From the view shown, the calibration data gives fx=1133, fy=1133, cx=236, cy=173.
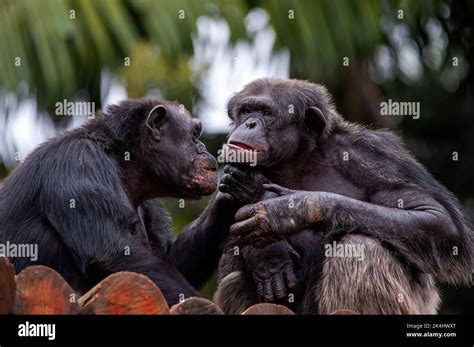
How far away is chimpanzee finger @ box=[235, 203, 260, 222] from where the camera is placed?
6.65m

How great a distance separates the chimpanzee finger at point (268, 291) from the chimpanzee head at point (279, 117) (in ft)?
2.48

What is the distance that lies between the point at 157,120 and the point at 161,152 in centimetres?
22

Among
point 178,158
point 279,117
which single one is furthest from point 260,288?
point 279,117

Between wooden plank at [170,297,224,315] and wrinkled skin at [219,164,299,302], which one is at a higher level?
wrinkled skin at [219,164,299,302]

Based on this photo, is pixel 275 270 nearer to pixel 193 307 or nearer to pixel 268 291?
pixel 268 291

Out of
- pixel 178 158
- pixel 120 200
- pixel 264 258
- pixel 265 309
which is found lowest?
pixel 265 309

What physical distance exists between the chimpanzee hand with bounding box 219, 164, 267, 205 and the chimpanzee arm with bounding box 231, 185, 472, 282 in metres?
0.31

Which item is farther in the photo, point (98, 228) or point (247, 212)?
point (247, 212)

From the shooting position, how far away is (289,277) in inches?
273

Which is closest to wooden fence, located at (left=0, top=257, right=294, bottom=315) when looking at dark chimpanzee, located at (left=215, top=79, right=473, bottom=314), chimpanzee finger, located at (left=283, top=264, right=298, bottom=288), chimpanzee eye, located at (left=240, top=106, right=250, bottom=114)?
dark chimpanzee, located at (left=215, top=79, right=473, bottom=314)

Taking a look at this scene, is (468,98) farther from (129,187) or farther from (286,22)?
(129,187)

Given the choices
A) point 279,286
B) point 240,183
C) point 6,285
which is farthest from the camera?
point 240,183

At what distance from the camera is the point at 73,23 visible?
11836mm

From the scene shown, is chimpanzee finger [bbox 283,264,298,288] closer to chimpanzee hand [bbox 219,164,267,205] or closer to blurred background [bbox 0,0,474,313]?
chimpanzee hand [bbox 219,164,267,205]
